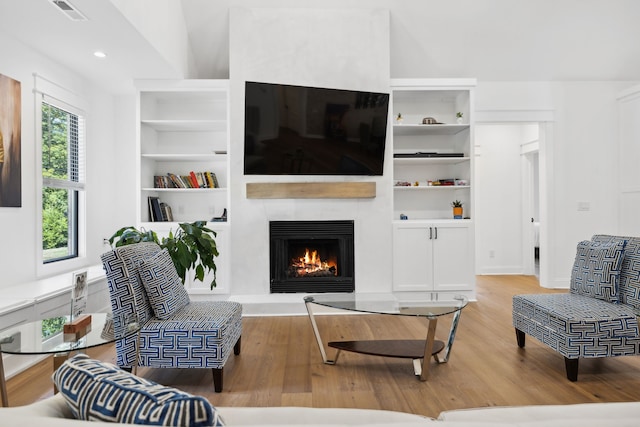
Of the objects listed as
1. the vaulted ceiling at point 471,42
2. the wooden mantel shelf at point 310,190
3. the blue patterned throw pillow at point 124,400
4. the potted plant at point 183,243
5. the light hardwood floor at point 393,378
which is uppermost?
the vaulted ceiling at point 471,42

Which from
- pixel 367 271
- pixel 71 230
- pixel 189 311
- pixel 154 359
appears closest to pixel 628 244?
pixel 367 271

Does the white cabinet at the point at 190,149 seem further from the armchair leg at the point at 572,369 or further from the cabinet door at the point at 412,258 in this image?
the armchair leg at the point at 572,369

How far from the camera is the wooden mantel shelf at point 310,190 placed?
4.54 metres

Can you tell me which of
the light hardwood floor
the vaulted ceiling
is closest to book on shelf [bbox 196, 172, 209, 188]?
the vaulted ceiling

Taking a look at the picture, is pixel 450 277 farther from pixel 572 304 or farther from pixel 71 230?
pixel 71 230

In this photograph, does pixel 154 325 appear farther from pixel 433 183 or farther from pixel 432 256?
pixel 433 183

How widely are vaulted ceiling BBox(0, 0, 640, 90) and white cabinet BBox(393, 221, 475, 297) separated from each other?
6.60ft

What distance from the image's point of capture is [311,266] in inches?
189

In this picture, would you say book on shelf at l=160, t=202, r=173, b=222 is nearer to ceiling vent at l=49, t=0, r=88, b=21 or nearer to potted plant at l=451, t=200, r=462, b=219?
ceiling vent at l=49, t=0, r=88, b=21

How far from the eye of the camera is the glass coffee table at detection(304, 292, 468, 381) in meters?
2.59

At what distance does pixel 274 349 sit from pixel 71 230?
2.87m

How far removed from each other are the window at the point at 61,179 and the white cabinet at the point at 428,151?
361 centimetres

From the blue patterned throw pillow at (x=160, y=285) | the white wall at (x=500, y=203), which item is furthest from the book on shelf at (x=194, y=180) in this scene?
the white wall at (x=500, y=203)

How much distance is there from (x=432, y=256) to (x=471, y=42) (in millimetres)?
2610
